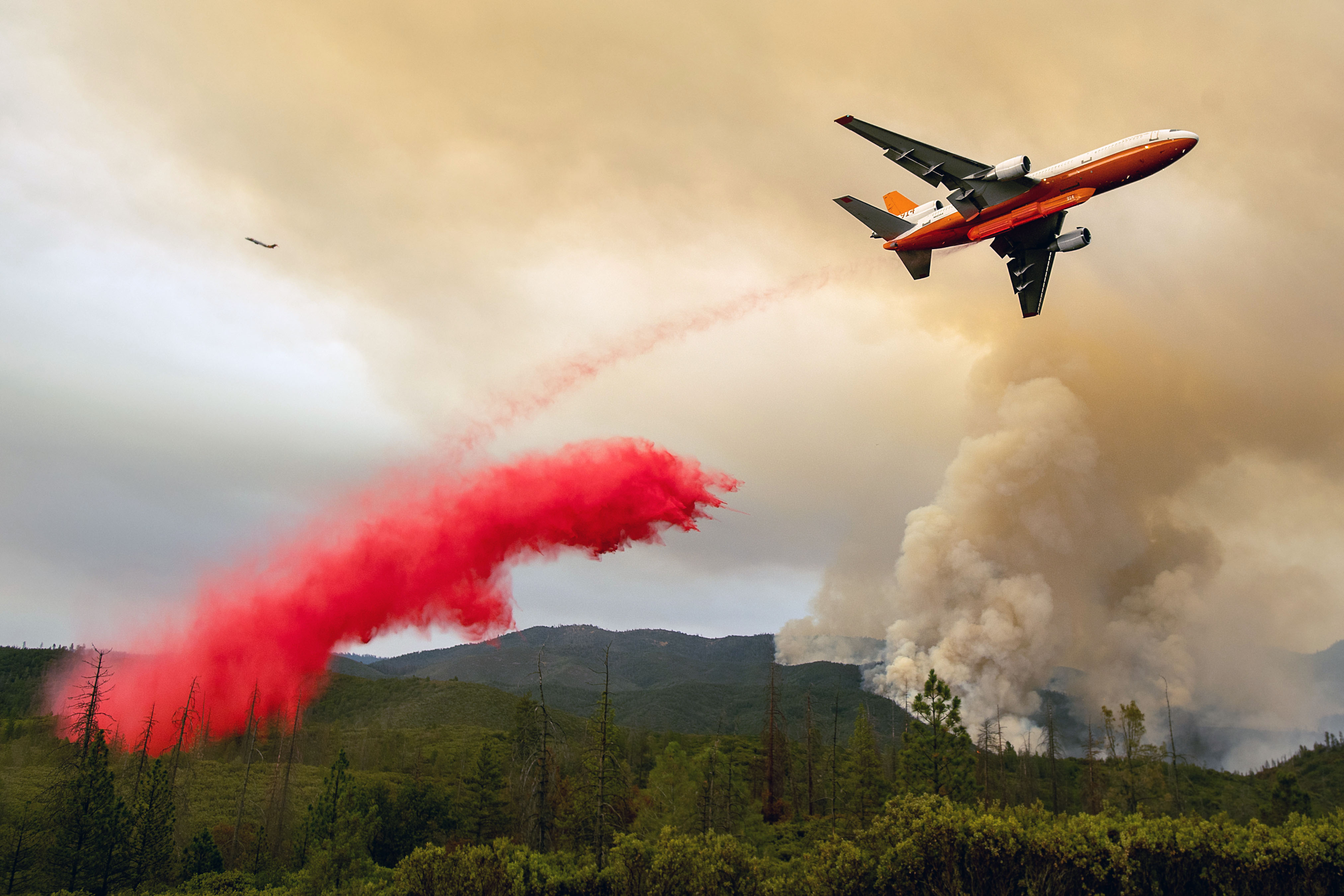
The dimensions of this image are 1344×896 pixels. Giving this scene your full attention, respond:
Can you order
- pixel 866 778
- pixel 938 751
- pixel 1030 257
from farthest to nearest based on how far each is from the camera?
pixel 866 778
pixel 938 751
pixel 1030 257

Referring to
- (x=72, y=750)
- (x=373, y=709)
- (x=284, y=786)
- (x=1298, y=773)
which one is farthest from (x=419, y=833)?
(x=1298, y=773)

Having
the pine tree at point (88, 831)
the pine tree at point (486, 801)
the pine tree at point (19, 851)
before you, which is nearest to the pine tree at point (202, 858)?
the pine tree at point (88, 831)

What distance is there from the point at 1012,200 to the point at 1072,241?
4.30 m

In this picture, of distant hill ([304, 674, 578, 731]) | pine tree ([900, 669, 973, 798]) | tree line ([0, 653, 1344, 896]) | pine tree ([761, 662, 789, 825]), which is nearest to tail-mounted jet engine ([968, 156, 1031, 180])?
tree line ([0, 653, 1344, 896])

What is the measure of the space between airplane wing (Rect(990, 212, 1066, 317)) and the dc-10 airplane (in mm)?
43

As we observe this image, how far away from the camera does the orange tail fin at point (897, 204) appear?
4888cm

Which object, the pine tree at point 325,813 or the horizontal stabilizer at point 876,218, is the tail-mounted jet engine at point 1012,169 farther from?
the pine tree at point 325,813

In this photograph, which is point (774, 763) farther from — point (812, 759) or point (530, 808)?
point (530, 808)

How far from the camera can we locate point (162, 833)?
47375mm

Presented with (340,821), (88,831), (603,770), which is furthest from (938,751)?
(88,831)

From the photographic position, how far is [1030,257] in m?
42.2

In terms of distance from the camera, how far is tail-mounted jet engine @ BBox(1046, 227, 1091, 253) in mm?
37781

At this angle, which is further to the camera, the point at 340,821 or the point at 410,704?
the point at 410,704

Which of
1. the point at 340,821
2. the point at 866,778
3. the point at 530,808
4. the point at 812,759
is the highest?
the point at 866,778
